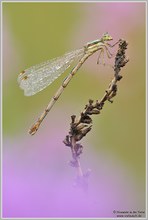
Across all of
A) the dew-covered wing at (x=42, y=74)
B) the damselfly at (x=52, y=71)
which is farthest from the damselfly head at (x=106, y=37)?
the dew-covered wing at (x=42, y=74)

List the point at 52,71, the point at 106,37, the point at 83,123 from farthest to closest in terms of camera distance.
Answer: the point at 52,71, the point at 106,37, the point at 83,123

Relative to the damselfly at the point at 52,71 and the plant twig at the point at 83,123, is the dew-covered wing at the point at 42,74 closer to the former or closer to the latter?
the damselfly at the point at 52,71

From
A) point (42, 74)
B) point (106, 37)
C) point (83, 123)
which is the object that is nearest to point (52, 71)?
point (42, 74)

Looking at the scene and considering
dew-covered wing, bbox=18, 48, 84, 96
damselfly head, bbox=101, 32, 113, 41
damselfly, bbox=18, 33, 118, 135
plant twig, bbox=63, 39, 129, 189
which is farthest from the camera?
dew-covered wing, bbox=18, 48, 84, 96

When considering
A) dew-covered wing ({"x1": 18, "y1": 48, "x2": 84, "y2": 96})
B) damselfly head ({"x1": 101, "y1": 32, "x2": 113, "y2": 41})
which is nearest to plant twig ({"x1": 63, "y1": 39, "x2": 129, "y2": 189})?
damselfly head ({"x1": 101, "y1": 32, "x2": 113, "y2": 41})

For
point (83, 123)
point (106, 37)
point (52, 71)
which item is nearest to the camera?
point (83, 123)

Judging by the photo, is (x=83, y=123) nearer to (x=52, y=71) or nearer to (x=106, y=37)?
(x=106, y=37)

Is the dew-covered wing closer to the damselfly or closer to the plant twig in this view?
the damselfly

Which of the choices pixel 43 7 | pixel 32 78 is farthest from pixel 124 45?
pixel 43 7

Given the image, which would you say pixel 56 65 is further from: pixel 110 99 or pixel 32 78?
pixel 110 99
